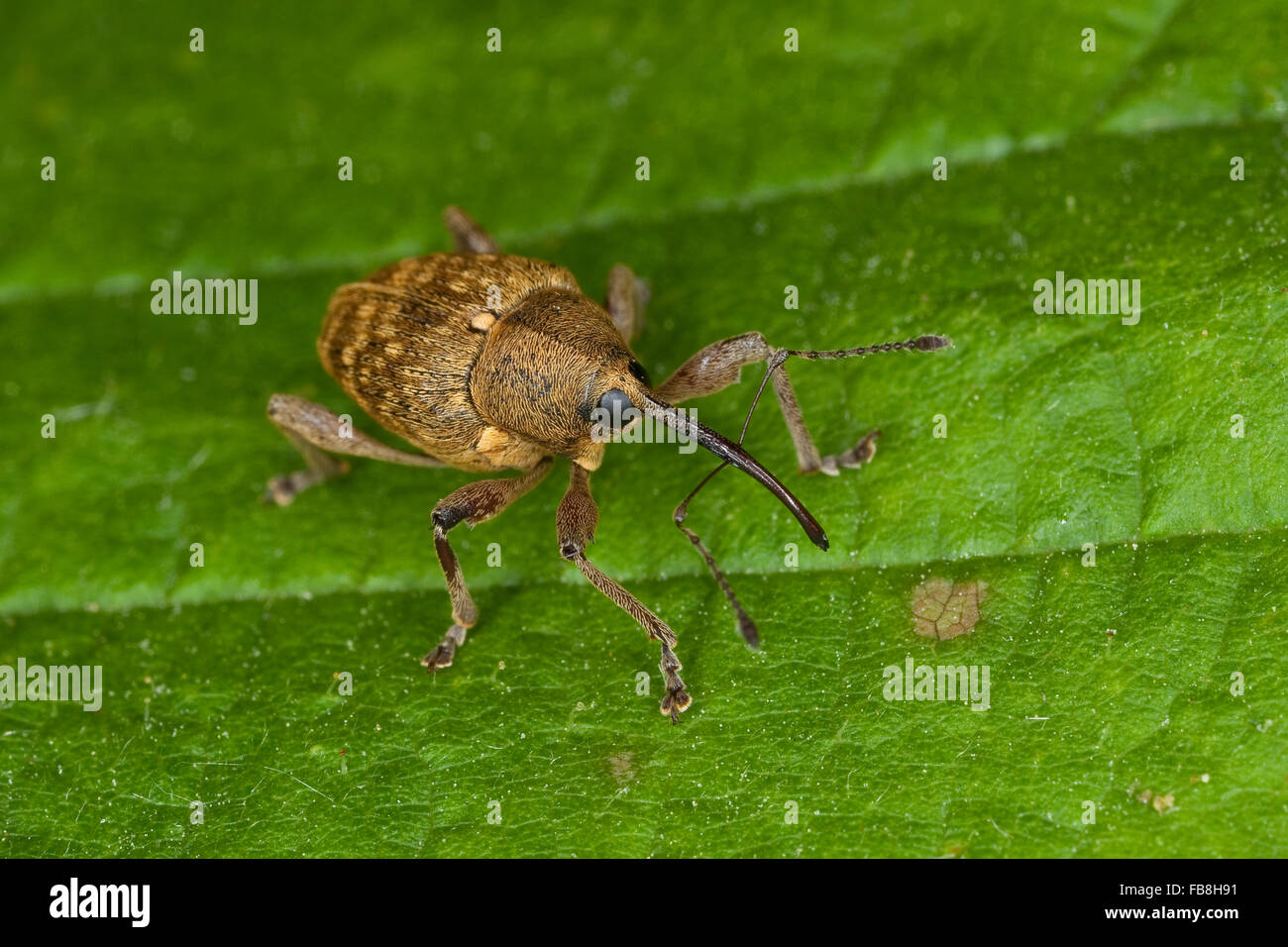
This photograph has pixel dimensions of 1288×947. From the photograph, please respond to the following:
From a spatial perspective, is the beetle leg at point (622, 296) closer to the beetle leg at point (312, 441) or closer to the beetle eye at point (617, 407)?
the beetle eye at point (617, 407)

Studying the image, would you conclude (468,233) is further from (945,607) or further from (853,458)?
(945,607)

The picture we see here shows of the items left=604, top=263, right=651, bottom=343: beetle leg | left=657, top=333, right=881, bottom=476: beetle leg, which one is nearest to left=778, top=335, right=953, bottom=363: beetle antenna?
left=657, top=333, right=881, bottom=476: beetle leg

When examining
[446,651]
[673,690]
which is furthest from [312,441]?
[673,690]

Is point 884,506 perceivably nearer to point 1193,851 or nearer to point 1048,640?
point 1048,640

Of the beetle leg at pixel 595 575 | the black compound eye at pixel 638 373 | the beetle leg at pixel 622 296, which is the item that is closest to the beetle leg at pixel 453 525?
the beetle leg at pixel 595 575


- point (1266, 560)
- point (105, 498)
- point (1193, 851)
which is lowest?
point (1193, 851)

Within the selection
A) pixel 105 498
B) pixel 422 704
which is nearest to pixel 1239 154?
pixel 422 704

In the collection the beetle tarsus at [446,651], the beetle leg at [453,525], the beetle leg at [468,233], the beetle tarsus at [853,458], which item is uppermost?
→ the beetle leg at [468,233]
